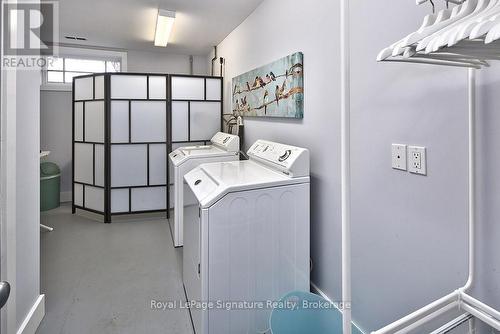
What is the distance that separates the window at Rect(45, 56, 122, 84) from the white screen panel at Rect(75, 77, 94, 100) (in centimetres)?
81

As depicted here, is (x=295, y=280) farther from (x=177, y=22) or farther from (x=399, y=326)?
(x=177, y=22)

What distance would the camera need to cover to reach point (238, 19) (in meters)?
3.49

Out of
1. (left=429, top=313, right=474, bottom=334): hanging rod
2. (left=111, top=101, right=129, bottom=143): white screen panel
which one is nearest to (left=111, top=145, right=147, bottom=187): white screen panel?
(left=111, top=101, right=129, bottom=143): white screen panel

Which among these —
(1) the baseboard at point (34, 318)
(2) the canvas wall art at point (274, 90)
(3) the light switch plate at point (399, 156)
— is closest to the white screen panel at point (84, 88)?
(2) the canvas wall art at point (274, 90)

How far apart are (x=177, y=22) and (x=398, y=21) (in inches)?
115

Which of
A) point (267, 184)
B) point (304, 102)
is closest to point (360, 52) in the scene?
point (304, 102)

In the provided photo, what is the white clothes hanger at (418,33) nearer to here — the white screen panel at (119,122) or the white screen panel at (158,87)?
the white screen panel at (158,87)

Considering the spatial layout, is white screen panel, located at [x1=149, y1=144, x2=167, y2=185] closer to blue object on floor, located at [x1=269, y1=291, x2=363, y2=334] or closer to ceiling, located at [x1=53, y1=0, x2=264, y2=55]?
ceiling, located at [x1=53, y1=0, x2=264, y2=55]

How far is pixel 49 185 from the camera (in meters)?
4.36

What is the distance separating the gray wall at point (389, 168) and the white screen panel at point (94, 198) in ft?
9.80

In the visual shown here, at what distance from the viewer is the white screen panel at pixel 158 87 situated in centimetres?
403

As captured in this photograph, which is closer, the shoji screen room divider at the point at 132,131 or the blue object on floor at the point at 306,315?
the blue object on floor at the point at 306,315

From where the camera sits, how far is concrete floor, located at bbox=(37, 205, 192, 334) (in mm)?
1952
